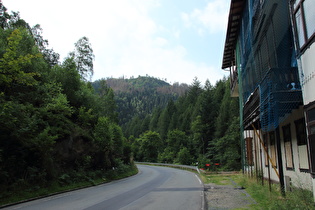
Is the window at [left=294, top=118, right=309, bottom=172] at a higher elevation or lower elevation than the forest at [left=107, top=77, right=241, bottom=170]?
lower

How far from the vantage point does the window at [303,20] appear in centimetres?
657

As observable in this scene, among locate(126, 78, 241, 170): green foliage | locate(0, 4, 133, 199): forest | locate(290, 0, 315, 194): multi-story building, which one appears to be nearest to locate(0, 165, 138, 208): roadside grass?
locate(0, 4, 133, 199): forest

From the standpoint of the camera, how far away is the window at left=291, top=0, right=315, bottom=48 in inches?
259

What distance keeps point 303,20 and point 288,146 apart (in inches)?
244

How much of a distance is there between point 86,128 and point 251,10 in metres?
18.0

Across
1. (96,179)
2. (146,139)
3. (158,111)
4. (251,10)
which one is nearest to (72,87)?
(96,179)

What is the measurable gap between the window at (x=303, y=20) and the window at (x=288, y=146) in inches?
196

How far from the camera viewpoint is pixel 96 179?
20.4m

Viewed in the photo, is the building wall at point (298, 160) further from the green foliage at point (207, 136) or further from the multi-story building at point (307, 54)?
the green foliage at point (207, 136)

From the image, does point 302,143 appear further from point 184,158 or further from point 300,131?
point 184,158

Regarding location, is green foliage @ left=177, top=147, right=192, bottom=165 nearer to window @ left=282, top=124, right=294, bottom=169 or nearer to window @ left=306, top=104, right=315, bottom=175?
window @ left=282, top=124, right=294, bottom=169

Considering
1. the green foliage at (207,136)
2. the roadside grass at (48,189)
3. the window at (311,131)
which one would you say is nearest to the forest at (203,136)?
the green foliage at (207,136)

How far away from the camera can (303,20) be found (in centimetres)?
698

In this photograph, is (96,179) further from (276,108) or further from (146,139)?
(146,139)
